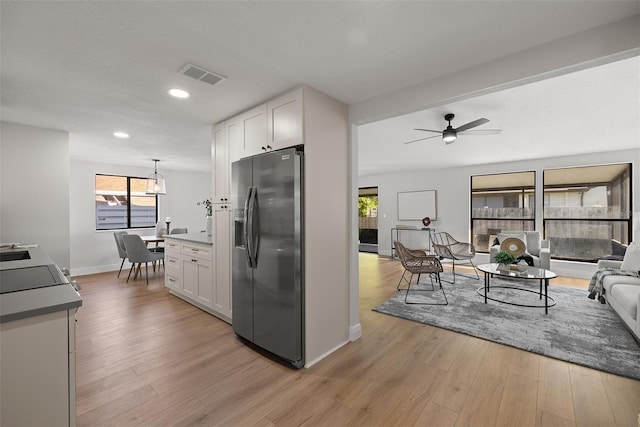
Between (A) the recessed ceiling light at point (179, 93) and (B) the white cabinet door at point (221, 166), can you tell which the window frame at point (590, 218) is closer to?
(B) the white cabinet door at point (221, 166)

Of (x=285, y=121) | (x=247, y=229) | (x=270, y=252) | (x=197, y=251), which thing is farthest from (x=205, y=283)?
(x=285, y=121)

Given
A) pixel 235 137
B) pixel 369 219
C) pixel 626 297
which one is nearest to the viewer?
pixel 626 297

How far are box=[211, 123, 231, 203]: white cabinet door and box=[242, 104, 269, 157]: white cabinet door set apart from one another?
44 cm

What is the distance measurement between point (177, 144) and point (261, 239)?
2.88m

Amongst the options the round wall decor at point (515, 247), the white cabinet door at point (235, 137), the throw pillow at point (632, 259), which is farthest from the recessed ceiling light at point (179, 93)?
the throw pillow at point (632, 259)

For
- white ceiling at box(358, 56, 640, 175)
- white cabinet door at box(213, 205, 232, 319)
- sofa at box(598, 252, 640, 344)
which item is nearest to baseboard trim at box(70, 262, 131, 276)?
white cabinet door at box(213, 205, 232, 319)

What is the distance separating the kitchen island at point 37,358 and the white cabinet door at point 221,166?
7.05 ft

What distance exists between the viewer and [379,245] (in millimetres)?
8414

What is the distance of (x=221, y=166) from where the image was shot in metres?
3.35

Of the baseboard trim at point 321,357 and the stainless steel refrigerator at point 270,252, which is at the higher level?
the stainless steel refrigerator at point 270,252

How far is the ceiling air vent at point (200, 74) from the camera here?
6.76 feet

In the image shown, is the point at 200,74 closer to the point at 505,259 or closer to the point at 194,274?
the point at 194,274

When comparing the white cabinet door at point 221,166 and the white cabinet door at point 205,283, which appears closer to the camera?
the white cabinet door at point 221,166

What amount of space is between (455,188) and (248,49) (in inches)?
256
